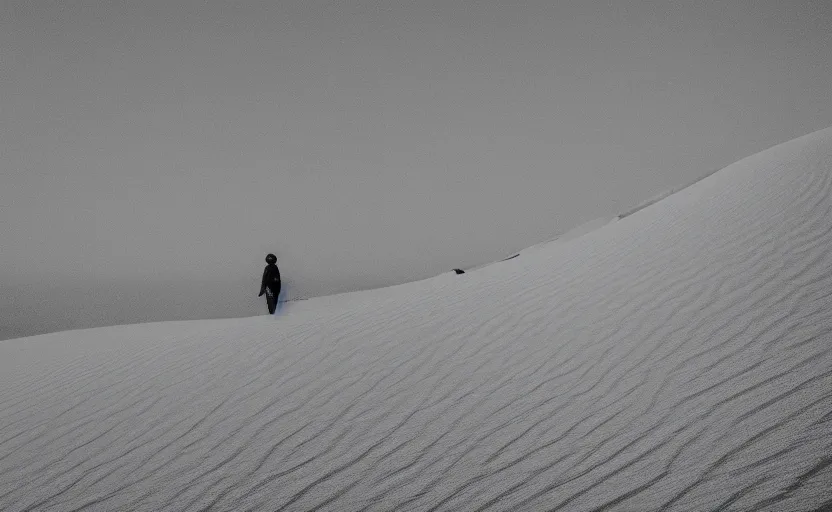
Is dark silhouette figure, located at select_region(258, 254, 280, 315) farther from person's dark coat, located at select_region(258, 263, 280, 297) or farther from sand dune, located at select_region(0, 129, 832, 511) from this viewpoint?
sand dune, located at select_region(0, 129, 832, 511)

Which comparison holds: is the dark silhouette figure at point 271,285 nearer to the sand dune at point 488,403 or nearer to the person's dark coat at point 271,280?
the person's dark coat at point 271,280

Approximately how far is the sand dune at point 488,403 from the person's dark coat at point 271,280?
A: 3527mm

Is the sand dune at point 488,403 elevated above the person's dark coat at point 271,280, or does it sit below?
below

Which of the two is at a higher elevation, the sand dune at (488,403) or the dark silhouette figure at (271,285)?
the dark silhouette figure at (271,285)

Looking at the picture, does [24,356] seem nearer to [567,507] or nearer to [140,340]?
[140,340]

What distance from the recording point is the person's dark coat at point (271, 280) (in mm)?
9742

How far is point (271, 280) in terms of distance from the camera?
384 inches

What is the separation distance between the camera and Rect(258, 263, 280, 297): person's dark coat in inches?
384

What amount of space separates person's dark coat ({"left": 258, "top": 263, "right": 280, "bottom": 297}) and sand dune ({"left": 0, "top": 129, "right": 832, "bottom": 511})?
11.6 ft

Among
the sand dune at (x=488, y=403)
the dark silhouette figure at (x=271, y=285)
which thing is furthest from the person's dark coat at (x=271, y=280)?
the sand dune at (x=488, y=403)

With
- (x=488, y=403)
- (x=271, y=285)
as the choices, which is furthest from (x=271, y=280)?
(x=488, y=403)

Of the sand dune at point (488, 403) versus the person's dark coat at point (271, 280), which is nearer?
the sand dune at point (488, 403)

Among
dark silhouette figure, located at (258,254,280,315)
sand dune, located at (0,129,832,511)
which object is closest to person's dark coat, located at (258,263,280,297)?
dark silhouette figure, located at (258,254,280,315)

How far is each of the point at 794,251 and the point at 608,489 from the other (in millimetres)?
3960
